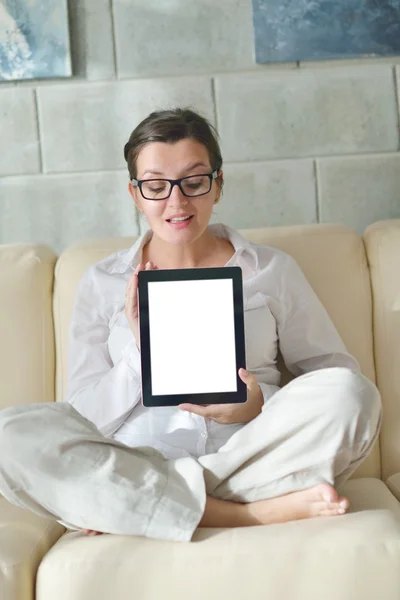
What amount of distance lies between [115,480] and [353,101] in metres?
1.26

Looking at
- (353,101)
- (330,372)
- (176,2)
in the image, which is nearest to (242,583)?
(330,372)

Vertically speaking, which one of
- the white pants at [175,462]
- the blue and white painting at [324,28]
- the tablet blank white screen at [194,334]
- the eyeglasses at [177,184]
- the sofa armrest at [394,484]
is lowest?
the sofa armrest at [394,484]

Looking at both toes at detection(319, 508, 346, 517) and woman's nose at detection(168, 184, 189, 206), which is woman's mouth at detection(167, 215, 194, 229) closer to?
woman's nose at detection(168, 184, 189, 206)

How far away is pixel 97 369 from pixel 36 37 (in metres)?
0.92

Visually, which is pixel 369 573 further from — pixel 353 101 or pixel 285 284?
pixel 353 101

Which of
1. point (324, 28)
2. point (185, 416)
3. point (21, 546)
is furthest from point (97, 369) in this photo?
point (324, 28)

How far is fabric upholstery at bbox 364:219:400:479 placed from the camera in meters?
1.79

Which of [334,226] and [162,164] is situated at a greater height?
[162,164]

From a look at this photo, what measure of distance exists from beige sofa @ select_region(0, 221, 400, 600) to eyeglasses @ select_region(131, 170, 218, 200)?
0.27 m

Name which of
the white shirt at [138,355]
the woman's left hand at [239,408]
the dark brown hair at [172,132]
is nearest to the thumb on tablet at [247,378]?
Answer: the woman's left hand at [239,408]

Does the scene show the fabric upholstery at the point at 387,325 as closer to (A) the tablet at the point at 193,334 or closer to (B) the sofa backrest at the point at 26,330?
(A) the tablet at the point at 193,334

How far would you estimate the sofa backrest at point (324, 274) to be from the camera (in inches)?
73.2

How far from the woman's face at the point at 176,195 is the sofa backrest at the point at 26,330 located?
1.13ft

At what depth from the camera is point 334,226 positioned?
1958mm
